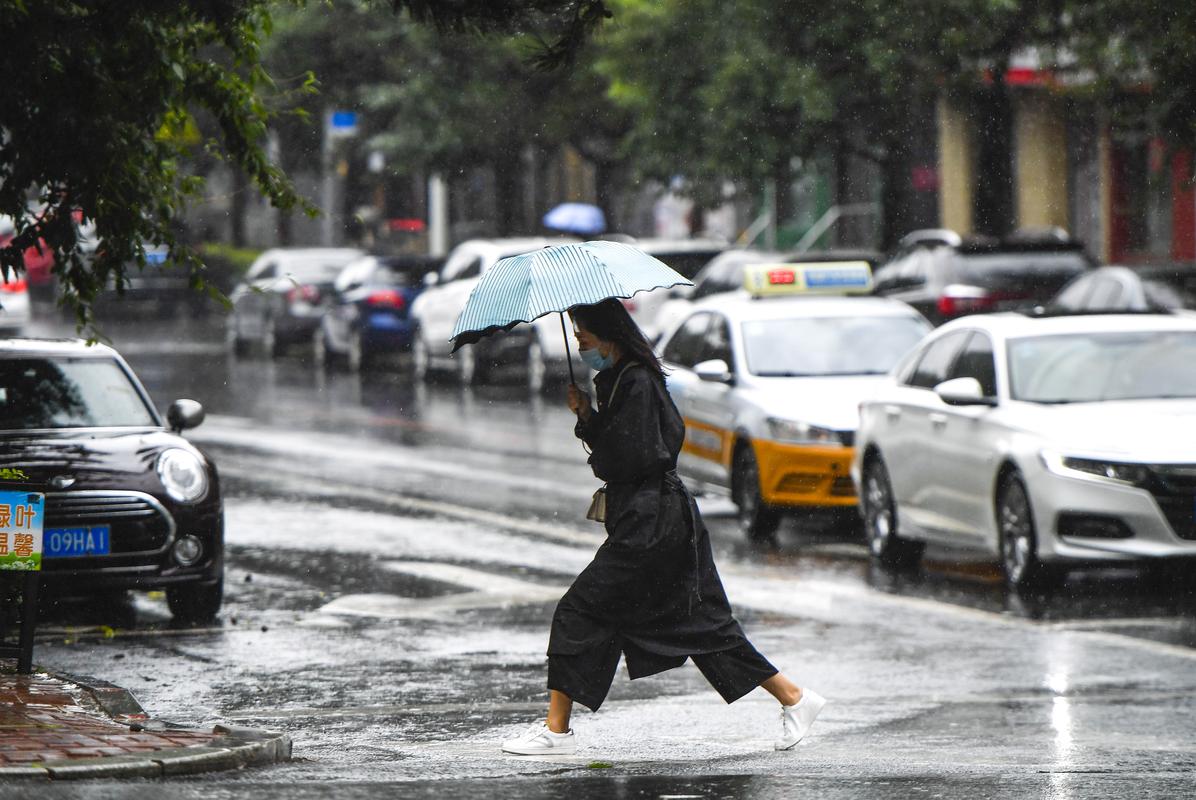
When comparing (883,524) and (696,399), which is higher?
(696,399)

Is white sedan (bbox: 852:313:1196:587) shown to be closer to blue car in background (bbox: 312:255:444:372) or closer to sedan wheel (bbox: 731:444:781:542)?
sedan wheel (bbox: 731:444:781:542)

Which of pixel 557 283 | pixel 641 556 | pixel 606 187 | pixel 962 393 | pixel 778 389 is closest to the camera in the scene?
pixel 641 556

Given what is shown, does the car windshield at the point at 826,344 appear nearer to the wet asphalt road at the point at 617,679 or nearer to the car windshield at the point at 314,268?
the wet asphalt road at the point at 617,679

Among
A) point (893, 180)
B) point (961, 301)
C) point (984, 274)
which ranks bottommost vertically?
point (961, 301)

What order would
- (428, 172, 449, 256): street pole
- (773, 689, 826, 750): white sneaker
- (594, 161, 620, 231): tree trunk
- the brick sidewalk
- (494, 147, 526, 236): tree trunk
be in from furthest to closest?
(428, 172, 449, 256): street pole → (494, 147, 526, 236): tree trunk → (594, 161, 620, 231): tree trunk → (773, 689, 826, 750): white sneaker → the brick sidewalk

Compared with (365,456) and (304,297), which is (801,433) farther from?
(304,297)

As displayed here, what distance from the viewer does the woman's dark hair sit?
772 centimetres

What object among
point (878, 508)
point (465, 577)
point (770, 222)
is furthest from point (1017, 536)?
point (770, 222)

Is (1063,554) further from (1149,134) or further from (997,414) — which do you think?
(1149,134)

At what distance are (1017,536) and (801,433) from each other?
284 centimetres

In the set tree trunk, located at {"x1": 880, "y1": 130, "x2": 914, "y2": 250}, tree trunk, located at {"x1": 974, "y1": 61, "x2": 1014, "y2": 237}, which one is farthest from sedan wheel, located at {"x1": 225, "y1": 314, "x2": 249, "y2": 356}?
tree trunk, located at {"x1": 974, "y1": 61, "x2": 1014, "y2": 237}

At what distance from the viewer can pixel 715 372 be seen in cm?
1559

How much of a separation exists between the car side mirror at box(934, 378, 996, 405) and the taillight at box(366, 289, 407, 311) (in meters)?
19.8

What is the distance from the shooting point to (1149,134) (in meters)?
20.4
